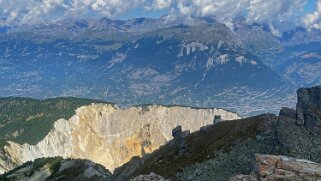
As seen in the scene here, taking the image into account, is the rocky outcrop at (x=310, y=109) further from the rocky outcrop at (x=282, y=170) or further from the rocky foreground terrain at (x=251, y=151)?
the rocky outcrop at (x=282, y=170)

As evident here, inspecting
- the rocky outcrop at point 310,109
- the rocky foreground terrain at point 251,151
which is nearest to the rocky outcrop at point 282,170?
the rocky foreground terrain at point 251,151

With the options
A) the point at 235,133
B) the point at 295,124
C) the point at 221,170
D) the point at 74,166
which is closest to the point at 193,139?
the point at 235,133

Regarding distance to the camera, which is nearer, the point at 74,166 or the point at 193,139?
the point at 193,139

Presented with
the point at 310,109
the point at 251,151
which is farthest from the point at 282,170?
the point at 251,151

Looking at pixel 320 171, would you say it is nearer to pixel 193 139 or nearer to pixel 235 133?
pixel 235 133

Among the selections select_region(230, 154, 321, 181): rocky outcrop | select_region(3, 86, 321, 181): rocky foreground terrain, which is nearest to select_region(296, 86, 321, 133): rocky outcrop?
select_region(3, 86, 321, 181): rocky foreground terrain

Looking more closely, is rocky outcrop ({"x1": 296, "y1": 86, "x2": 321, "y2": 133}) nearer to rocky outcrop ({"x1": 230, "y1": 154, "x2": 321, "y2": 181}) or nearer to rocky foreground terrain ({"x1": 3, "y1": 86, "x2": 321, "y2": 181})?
rocky foreground terrain ({"x1": 3, "y1": 86, "x2": 321, "y2": 181})

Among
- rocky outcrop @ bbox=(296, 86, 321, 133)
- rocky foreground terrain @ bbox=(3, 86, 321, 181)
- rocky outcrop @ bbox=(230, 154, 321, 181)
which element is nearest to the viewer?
rocky outcrop @ bbox=(230, 154, 321, 181)

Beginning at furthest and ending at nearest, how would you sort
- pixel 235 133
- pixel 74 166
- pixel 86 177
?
1. pixel 74 166
2. pixel 86 177
3. pixel 235 133
